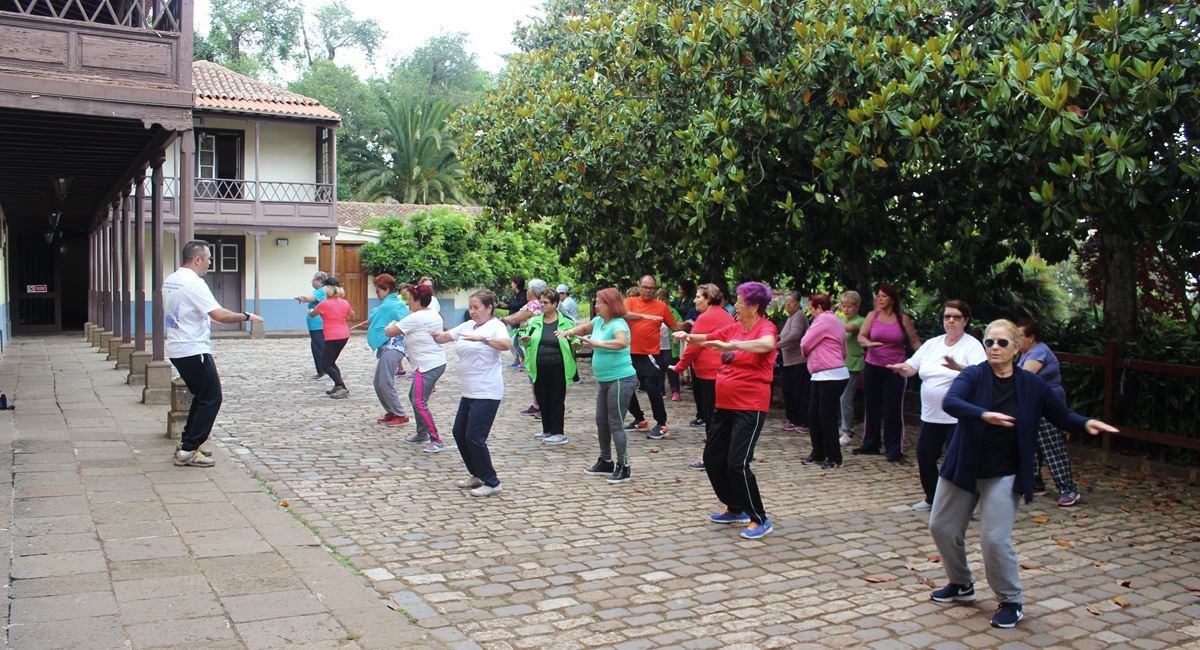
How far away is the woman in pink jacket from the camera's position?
902 cm

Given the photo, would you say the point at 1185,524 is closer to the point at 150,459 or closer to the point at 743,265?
the point at 743,265

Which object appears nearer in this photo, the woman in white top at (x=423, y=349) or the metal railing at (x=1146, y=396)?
the metal railing at (x=1146, y=396)

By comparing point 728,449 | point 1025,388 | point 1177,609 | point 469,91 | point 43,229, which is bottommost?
point 1177,609

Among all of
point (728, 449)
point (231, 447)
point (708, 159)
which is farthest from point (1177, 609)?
point (231, 447)

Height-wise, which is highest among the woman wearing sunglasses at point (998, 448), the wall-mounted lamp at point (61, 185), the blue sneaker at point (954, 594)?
the wall-mounted lamp at point (61, 185)

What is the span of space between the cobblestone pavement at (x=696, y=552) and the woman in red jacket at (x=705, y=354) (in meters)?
0.57

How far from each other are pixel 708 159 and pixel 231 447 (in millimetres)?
5268

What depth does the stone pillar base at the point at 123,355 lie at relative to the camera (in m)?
16.0

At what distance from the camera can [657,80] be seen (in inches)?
437

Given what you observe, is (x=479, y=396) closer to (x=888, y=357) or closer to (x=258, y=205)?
(x=888, y=357)

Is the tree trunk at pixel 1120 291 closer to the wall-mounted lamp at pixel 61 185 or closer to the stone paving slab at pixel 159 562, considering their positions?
the stone paving slab at pixel 159 562

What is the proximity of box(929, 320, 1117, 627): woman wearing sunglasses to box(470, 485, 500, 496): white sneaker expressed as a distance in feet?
12.0

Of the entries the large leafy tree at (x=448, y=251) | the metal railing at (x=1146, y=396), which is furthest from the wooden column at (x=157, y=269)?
the large leafy tree at (x=448, y=251)

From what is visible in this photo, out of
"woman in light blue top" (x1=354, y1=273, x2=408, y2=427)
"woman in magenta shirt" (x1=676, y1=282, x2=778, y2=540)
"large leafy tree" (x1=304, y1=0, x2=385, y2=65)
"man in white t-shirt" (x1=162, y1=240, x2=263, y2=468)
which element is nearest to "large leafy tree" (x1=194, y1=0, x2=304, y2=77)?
"large leafy tree" (x1=304, y1=0, x2=385, y2=65)
